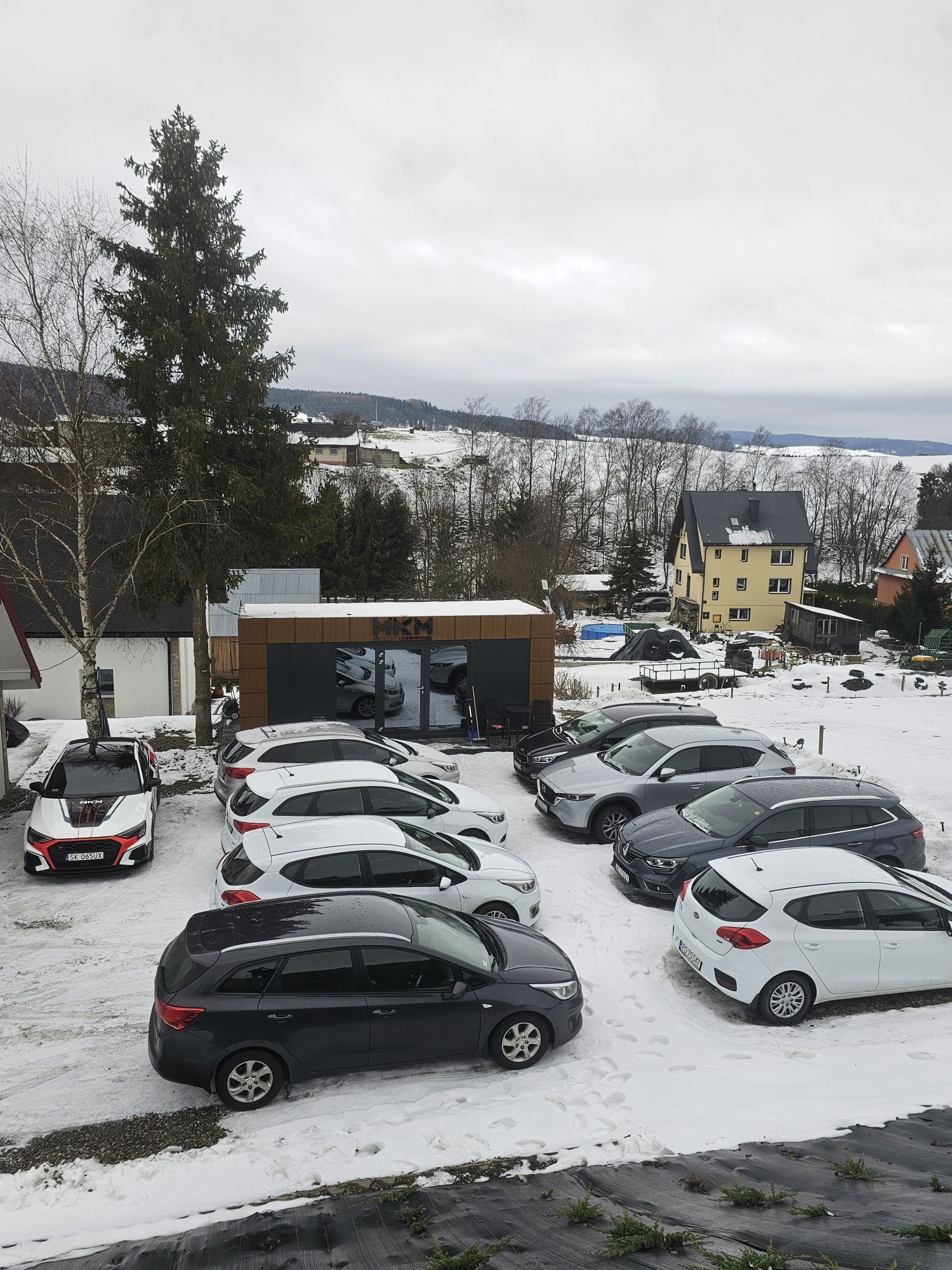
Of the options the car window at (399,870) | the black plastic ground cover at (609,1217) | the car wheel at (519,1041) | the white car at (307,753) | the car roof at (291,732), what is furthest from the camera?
the car roof at (291,732)

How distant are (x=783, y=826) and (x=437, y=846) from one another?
4165mm

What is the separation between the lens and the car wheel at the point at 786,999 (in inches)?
309

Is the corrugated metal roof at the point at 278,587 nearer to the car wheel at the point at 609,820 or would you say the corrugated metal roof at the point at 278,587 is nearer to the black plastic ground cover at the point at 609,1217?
the car wheel at the point at 609,820

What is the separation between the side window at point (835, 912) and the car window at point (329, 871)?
14.1 feet

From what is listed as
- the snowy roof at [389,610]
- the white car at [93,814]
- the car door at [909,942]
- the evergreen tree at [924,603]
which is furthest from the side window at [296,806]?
the evergreen tree at [924,603]

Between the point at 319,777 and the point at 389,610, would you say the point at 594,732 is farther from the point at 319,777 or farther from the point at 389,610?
the point at 319,777

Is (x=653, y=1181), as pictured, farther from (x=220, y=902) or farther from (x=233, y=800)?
(x=233, y=800)

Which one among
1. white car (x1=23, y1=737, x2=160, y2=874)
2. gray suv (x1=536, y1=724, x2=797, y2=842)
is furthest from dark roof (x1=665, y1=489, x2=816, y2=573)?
white car (x1=23, y1=737, x2=160, y2=874)

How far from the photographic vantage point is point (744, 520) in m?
56.0

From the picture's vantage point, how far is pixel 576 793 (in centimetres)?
1265

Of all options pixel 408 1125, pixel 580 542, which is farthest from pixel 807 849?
pixel 580 542

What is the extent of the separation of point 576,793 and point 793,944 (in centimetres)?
502

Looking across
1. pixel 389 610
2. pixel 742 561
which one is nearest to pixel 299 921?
pixel 389 610

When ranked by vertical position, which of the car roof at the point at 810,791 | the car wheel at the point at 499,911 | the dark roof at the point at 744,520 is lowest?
the car wheel at the point at 499,911
